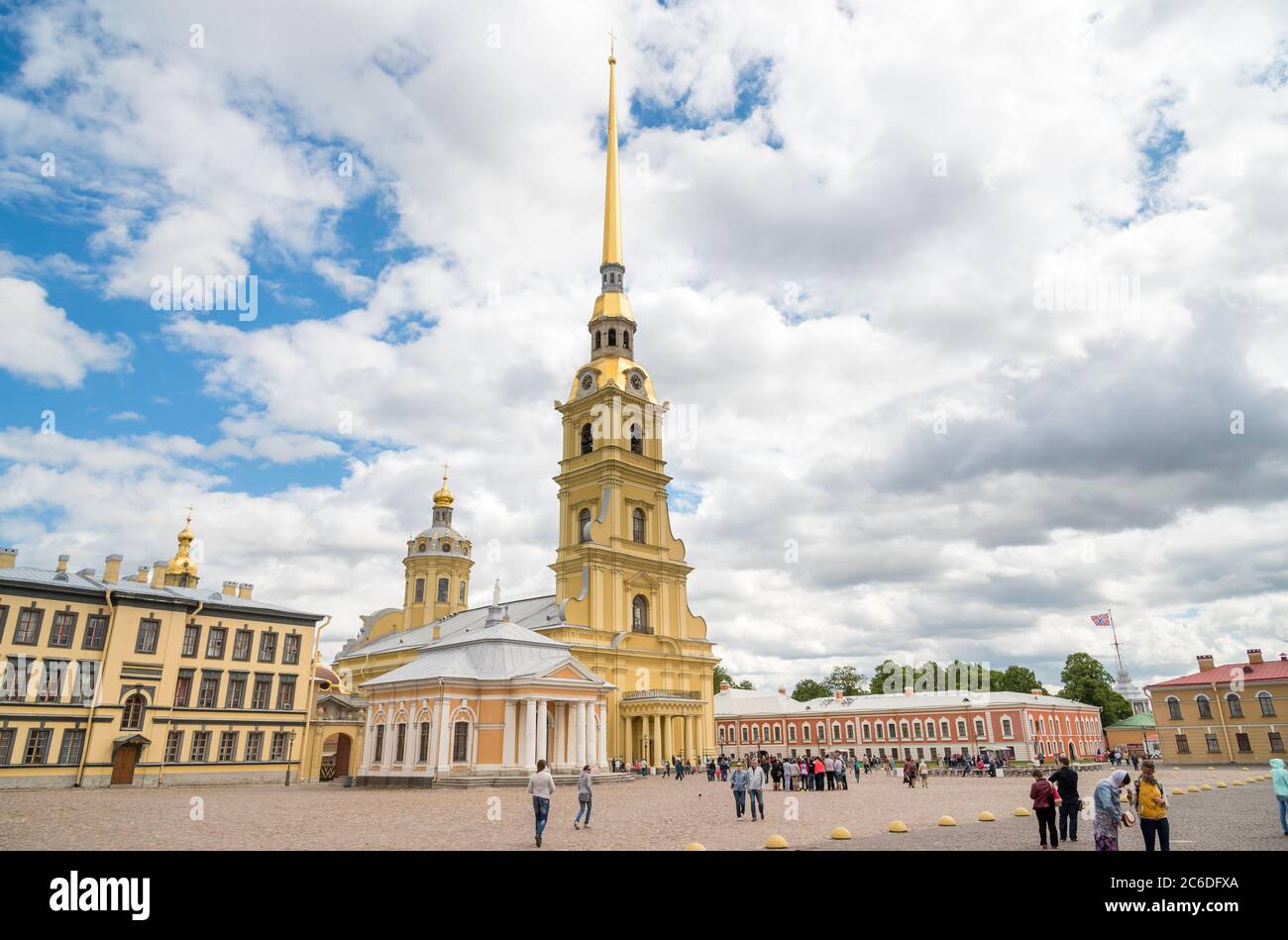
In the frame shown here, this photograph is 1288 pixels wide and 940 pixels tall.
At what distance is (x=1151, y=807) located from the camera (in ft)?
35.9

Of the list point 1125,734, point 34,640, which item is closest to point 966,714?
point 1125,734

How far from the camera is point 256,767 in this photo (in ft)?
133

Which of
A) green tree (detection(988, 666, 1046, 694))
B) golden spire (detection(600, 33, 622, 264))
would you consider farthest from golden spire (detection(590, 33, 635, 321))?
green tree (detection(988, 666, 1046, 694))

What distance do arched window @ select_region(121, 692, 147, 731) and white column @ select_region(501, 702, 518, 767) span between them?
56.5 feet

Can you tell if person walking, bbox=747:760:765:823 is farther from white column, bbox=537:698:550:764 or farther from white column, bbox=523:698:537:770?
white column, bbox=537:698:550:764

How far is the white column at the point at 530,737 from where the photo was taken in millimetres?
38094

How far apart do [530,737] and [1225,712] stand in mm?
49164

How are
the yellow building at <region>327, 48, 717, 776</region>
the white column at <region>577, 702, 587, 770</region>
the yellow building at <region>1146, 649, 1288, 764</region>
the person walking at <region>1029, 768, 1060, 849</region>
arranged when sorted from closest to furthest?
the person walking at <region>1029, 768, 1060, 849</region> < the white column at <region>577, 702, 587, 770</region> < the yellow building at <region>327, 48, 717, 776</region> < the yellow building at <region>1146, 649, 1288, 764</region>

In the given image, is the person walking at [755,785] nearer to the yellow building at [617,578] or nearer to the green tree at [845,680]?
the yellow building at [617,578]

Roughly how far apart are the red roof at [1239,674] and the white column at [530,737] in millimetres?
47571

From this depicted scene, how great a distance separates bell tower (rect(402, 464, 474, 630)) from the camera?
245ft

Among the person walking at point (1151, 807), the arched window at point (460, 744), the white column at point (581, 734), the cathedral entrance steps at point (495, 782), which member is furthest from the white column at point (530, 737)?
the person walking at point (1151, 807)
